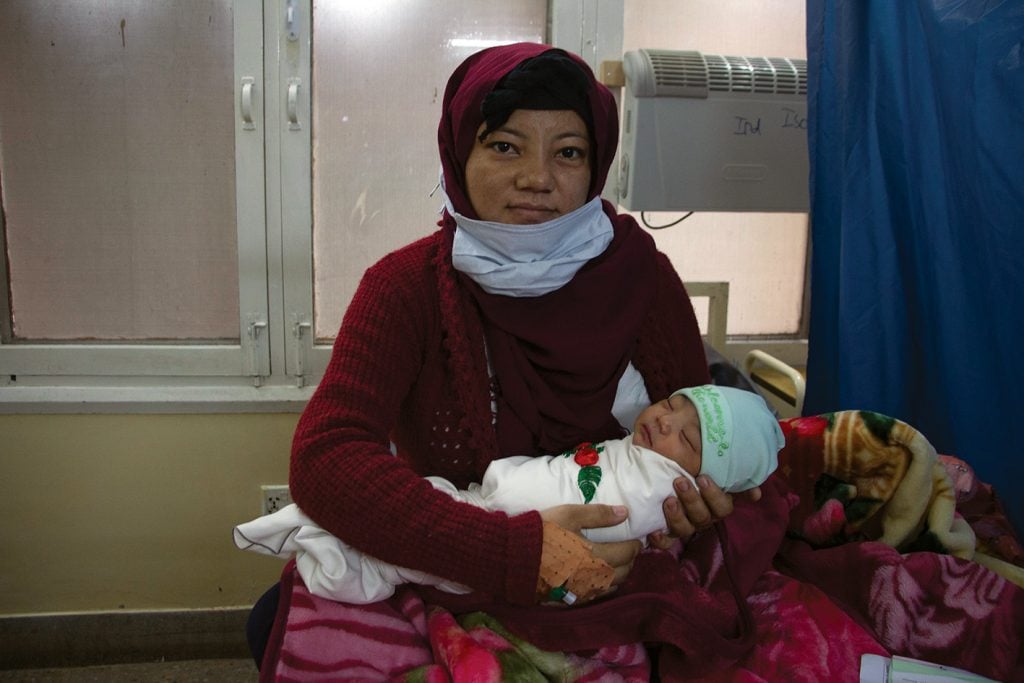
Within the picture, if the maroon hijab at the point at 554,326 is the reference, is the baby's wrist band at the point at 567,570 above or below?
below

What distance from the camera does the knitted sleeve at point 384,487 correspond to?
3.16 ft

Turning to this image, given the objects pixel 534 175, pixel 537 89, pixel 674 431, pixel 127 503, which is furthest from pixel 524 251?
pixel 127 503

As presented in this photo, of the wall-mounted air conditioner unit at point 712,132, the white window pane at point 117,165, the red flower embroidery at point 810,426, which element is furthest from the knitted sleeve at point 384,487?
the white window pane at point 117,165

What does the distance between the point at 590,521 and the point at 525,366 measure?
0.91 feet

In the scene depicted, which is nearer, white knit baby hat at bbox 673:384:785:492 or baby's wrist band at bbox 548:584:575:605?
baby's wrist band at bbox 548:584:575:605

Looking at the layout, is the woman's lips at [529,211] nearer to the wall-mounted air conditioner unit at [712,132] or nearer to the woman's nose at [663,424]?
the woman's nose at [663,424]

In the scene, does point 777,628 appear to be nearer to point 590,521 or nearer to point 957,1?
point 590,521

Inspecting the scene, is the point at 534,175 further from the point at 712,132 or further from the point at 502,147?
the point at 712,132

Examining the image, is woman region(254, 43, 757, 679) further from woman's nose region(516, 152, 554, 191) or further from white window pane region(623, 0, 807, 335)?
white window pane region(623, 0, 807, 335)

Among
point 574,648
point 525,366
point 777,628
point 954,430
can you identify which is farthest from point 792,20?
point 574,648

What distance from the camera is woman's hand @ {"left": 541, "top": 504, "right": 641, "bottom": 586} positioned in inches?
40.5

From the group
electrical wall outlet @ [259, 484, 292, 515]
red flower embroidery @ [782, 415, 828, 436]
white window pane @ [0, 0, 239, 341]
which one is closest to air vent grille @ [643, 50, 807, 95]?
red flower embroidery @ [782, 415, 828, 436]

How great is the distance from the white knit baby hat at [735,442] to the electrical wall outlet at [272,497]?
1.33 m

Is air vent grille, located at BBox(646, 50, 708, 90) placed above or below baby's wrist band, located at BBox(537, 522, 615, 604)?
above
